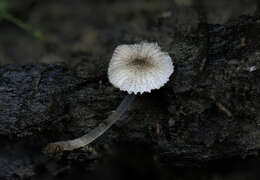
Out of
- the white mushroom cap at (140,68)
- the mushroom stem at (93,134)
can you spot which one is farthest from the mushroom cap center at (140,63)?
the mushroom stem at (93,134)

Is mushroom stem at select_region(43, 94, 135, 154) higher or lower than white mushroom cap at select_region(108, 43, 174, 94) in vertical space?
lower

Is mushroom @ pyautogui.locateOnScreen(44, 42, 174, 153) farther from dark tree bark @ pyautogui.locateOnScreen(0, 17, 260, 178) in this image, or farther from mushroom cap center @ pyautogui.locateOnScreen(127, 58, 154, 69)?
dark tree bark @ pyautogui.locateOnScreen(0, 17, 260, 178)

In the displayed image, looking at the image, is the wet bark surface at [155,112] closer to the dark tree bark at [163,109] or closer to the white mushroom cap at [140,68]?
the dark tree bark at [163,109]

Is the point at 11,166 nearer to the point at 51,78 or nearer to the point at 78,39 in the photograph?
the point at 51,78

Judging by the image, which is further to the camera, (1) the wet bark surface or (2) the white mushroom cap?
(1) the wet bark surface

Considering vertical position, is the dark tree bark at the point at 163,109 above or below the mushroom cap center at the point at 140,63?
below

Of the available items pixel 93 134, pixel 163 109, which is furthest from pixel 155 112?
pixel 93 134

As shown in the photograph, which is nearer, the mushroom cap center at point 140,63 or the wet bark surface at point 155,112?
the mushroom cap center at point 140,63

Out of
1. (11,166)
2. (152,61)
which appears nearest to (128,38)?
(152,61)

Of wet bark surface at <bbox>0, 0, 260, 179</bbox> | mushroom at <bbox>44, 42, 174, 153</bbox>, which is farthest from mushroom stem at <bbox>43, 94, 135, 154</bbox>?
wet bark surface at <bbox>0, 0, 260, 179</bbox>
